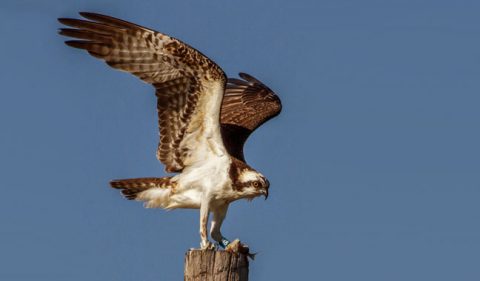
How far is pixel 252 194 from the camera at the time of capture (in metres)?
10.6

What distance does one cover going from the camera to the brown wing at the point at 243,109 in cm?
1230

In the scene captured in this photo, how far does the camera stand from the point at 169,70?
10.7 m

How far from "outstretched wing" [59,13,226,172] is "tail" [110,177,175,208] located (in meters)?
0.45

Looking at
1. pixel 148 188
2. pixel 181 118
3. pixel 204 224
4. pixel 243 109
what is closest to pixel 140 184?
pixel 148 188

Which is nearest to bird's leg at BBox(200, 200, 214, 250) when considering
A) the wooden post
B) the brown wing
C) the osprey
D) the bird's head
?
the osprey

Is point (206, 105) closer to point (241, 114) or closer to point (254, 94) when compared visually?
point (241, 114)

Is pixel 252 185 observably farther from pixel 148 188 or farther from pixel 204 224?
pixel 148 188

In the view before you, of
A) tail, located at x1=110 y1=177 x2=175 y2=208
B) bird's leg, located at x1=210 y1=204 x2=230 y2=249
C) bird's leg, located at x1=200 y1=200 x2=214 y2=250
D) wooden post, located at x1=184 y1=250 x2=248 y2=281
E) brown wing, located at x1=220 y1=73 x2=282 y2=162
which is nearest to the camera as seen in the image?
wooden post, located at x1=184 y1=250 x2=248 y2=281

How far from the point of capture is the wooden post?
799 centimetres

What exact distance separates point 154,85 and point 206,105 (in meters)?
0.60

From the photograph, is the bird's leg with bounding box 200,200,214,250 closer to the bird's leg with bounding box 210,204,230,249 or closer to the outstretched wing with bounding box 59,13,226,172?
the bird's leg with bounding box 210,204,230,249

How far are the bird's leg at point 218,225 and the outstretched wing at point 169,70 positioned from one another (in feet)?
2.15

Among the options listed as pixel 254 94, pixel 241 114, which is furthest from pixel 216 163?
pixel 254 94

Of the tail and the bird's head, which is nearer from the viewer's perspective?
the bird's head
